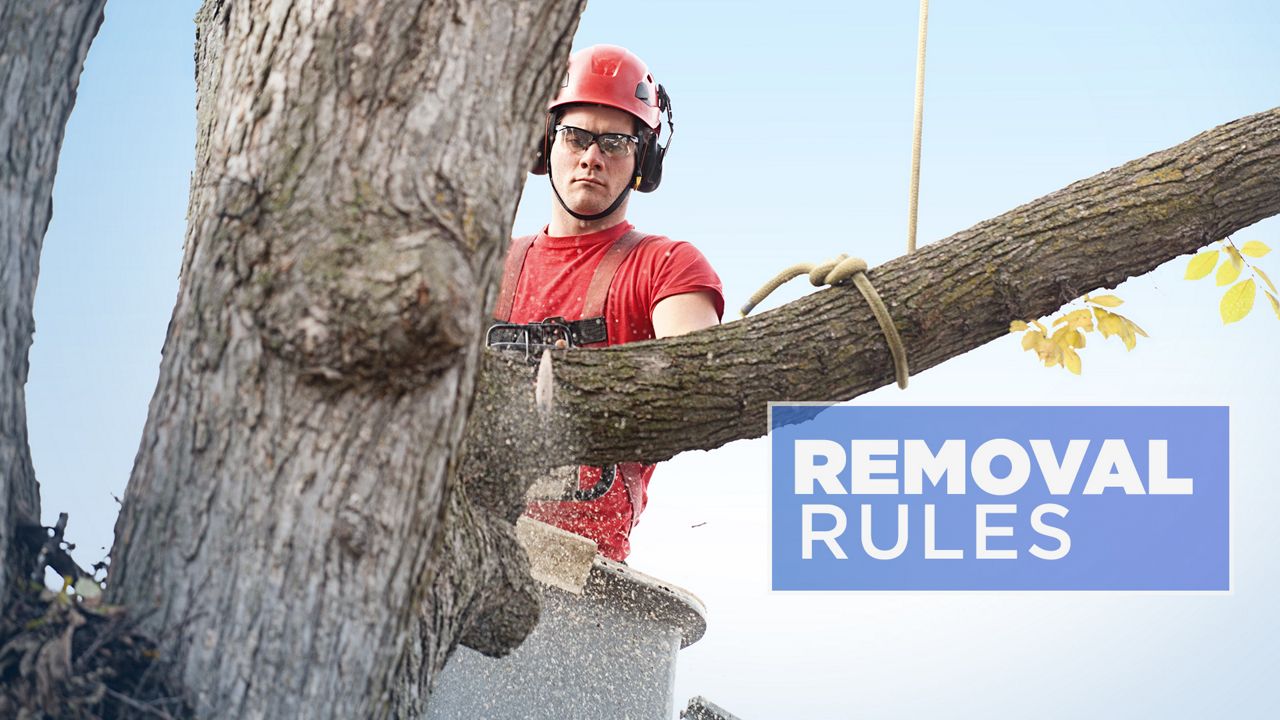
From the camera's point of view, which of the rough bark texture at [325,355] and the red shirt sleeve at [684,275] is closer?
the rough bark texture at [325,355]

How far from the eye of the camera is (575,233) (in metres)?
3.99

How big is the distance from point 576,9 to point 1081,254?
1.45 metres

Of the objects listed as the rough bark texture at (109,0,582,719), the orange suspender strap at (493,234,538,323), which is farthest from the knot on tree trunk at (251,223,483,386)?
the orange suspender strap at (493,234,538,323)

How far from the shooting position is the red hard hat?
390 centimetres

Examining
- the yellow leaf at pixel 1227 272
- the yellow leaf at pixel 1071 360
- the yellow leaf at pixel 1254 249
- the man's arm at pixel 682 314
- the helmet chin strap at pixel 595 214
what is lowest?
the yellow leaf at pixel 1071 360

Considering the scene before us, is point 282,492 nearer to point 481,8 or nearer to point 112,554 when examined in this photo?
point 112,554

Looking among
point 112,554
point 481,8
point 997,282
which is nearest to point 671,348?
point 997,282

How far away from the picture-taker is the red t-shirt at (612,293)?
11.9 feet

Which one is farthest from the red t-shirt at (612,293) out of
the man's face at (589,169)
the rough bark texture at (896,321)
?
the rough bark texture at (896,321)

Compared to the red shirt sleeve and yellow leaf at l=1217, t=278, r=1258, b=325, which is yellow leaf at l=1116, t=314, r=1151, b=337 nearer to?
yellow leaf at l=1217, t=278, r=1258, b=325

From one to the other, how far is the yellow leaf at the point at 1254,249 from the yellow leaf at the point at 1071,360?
48cm

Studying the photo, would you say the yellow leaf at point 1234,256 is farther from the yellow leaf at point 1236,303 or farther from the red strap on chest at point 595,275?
the red strap on chest at point 595,275

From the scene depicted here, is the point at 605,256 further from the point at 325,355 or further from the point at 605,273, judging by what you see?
the point at 325,355

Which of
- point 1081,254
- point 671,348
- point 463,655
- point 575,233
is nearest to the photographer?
point 671,348
